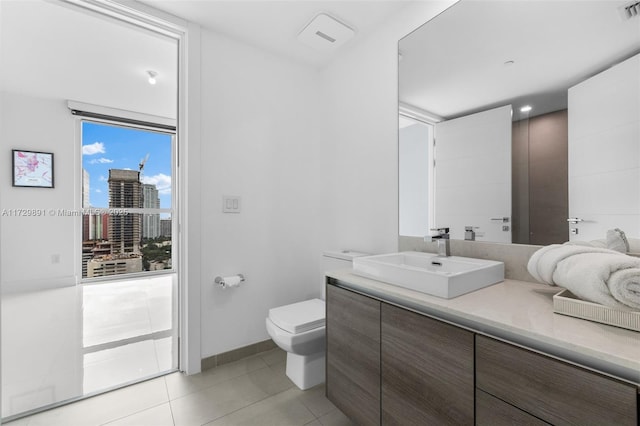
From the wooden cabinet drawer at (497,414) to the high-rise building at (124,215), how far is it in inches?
178

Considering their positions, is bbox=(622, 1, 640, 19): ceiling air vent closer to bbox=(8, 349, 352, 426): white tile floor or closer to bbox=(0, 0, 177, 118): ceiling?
bbox=(8, 349, 352, 426): white tile floor

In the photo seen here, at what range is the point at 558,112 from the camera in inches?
46.8

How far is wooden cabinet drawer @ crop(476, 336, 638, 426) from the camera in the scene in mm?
587

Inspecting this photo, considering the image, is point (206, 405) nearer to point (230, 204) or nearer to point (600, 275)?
point (230, 204)

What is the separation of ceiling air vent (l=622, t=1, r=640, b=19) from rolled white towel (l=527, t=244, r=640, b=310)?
2.92 feet

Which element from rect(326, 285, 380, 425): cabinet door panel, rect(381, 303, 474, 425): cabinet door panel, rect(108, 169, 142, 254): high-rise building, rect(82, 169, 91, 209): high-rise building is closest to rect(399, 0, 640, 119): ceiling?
rect(381, 303, 474, 425): cabinet door panel

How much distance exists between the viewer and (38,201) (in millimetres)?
3400

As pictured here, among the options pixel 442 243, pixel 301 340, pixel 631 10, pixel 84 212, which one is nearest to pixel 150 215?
pixel 84 212

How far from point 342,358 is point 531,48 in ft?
5.61

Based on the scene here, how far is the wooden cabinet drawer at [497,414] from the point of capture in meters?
0.72

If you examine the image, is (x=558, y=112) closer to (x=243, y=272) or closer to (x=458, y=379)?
(x=458, y=379)

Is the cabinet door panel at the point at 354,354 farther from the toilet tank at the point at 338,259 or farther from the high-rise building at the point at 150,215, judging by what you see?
the high-rise building at the point at 150,215

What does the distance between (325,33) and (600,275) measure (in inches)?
81.4

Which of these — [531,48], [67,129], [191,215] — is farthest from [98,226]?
[531,48]
